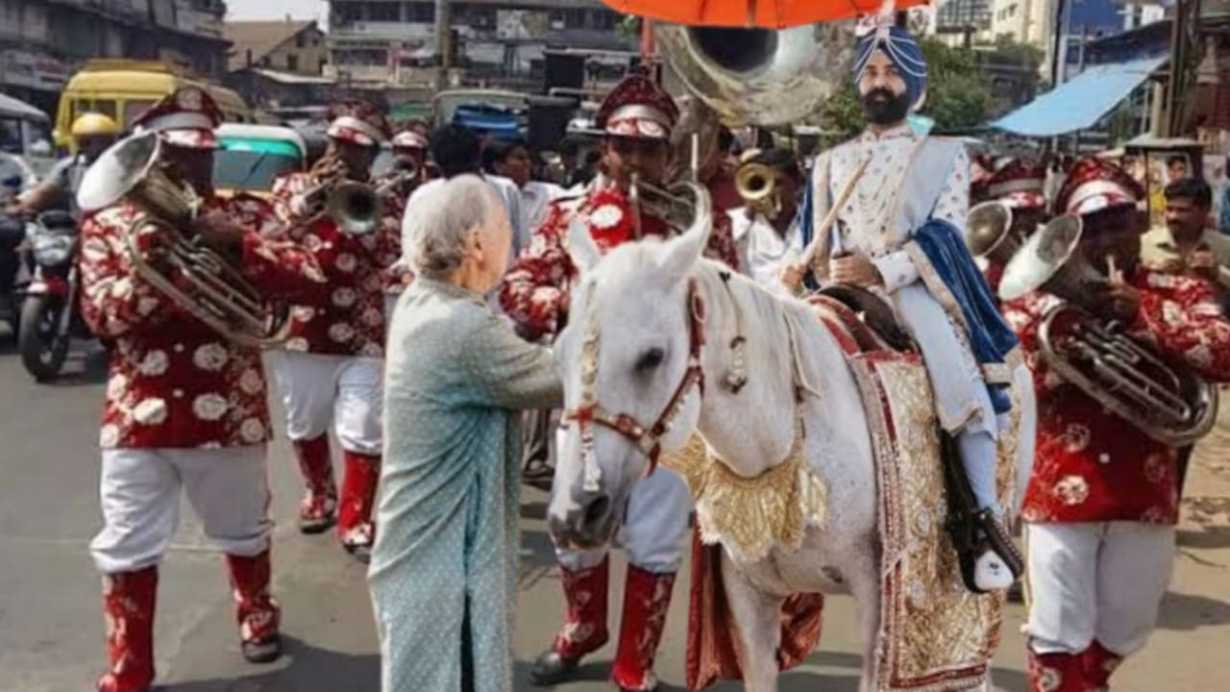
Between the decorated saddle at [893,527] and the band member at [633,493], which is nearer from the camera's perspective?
the decorated saddle at [893,527]

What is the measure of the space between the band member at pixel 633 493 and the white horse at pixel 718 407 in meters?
1.09

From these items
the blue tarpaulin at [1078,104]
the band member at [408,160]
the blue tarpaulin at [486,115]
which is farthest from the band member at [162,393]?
the blue tarpaulin at [486,115]

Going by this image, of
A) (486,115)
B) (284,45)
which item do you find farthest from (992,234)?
(284,45)

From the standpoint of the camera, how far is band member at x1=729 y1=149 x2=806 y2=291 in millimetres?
6285

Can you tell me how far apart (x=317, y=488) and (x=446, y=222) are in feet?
13.4

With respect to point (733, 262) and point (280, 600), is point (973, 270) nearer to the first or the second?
point (733, 262)

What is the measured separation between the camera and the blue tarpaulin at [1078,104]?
15.6m

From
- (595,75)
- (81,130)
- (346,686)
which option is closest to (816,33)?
(346,686)

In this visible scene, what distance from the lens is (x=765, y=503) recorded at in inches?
131

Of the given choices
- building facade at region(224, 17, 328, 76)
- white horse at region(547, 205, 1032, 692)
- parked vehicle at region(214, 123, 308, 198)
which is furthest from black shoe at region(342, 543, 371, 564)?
building facade at region(224, 17, 328, 76)

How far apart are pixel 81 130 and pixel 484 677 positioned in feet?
33.5

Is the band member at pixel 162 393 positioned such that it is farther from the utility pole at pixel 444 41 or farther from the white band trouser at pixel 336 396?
the utility pole at pixel 444 41

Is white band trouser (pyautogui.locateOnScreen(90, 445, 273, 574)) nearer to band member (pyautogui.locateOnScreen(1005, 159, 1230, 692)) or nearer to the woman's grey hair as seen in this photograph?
the woman's grey hair

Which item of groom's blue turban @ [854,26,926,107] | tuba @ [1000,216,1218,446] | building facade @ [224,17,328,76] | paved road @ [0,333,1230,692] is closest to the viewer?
groom's blue turban @ [854,26,926,107]
